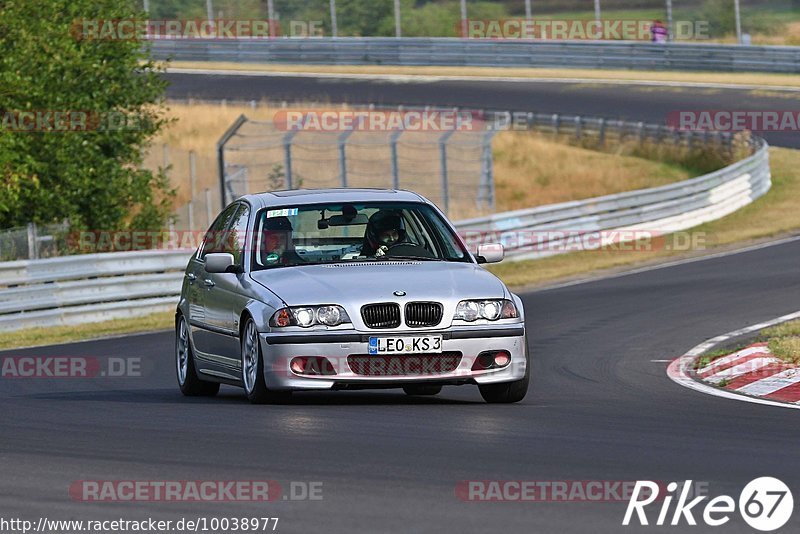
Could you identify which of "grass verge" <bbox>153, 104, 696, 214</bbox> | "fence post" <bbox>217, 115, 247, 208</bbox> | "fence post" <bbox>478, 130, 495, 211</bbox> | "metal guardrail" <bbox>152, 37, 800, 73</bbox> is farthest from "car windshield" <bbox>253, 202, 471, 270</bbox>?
"metal guardrail" <bbox>152, 37, 800, 73</bbox>

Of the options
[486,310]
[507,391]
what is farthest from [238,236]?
[507,391]

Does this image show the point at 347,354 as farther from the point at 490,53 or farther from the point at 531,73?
the point at 490,53

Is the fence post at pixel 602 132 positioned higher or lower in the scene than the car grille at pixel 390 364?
lower

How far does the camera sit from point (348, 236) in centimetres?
1131

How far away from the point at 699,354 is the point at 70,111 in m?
13.9

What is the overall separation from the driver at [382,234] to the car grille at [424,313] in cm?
105

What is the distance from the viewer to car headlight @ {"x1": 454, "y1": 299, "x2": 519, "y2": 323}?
10250mm

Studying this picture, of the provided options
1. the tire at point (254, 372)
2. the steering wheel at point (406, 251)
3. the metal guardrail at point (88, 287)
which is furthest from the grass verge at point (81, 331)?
the steering wheel at point (406, 251)

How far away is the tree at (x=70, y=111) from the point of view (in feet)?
80.1

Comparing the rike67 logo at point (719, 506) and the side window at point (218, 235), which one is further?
the side window at point (218, 235)

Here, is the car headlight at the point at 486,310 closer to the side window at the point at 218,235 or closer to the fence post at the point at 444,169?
the side window at the point at 218,235

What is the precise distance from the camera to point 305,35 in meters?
59.4

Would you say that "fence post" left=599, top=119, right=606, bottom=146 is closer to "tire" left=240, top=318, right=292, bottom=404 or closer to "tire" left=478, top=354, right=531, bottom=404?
"tire" left=478, top=354, right=531, bottom=404

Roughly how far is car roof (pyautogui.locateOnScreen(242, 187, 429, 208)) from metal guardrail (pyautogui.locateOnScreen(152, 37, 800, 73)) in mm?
40484
